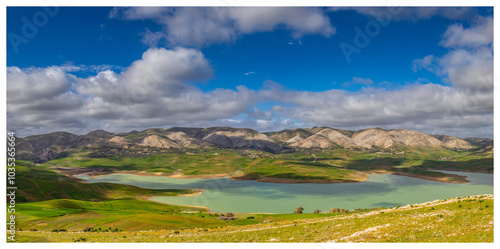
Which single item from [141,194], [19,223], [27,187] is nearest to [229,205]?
[141,194]

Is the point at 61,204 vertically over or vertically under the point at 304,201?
over

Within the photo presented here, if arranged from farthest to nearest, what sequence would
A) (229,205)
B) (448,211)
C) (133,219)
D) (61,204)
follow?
(229,205)
(61,204)
(133,219)
(448,211)

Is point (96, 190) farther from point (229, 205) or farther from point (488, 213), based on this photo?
point (488, 213)
